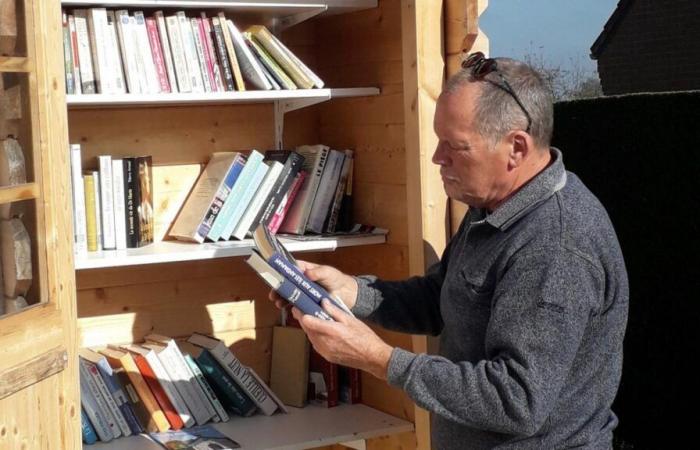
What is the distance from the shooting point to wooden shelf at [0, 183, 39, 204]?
2404 mm

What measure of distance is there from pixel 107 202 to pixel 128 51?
1.51ft

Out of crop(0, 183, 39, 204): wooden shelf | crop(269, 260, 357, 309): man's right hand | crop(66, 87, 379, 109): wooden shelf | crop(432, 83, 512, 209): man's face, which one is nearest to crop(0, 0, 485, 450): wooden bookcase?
crop(66, 87, 379, 109): wooden shelf

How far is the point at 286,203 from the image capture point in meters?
3.42

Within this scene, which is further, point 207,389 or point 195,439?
point 207,389

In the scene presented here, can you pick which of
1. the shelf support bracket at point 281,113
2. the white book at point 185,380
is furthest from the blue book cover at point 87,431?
the shelf support bracket at point 281,113

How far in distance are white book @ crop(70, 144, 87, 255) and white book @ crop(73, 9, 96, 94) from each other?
0.19 meters

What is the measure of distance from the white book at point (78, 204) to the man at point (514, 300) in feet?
3.17

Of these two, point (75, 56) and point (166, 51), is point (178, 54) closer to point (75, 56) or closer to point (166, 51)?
point (166, 51)

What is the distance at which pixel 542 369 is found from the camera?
211 cm

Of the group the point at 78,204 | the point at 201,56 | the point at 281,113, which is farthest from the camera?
the point at 281,113

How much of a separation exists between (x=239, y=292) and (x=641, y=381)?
2.99m

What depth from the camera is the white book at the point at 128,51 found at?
3.07 meters

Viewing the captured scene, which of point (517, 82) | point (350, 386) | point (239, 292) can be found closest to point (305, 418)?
point (350, 386)

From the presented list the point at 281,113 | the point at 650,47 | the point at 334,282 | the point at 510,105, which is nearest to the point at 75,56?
the point at 281,113
